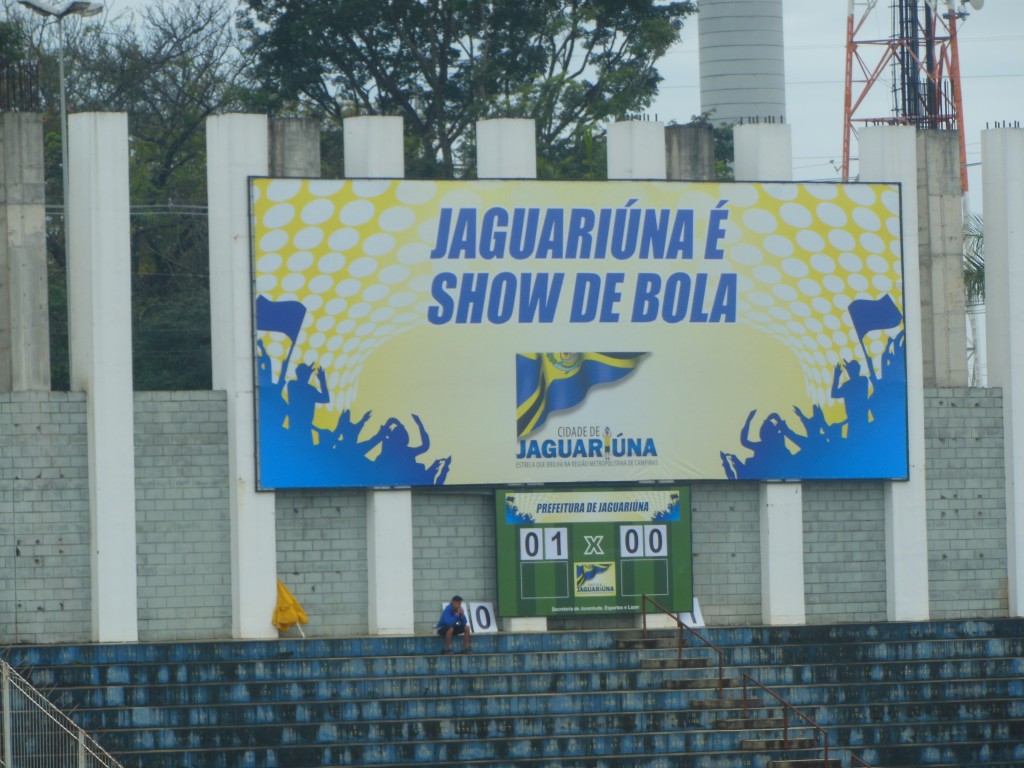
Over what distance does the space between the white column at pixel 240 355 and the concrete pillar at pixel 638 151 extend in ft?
16.9

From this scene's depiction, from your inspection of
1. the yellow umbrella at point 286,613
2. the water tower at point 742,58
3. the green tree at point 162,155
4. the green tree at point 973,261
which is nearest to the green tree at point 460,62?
the green tree at point 162,155

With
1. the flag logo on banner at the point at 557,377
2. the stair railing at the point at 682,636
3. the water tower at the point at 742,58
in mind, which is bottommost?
the stair railing at the point at 682,636

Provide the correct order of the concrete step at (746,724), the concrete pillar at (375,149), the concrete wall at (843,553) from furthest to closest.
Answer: the concrete wall at (843,553), the concrete pillar at (375,149), the concrete step at (746,724)

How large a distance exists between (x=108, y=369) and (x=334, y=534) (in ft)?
12.8

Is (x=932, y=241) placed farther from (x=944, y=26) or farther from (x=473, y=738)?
(x=944, y=26)

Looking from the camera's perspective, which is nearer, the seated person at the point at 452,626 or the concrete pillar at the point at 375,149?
the seated person at the point at 452,626

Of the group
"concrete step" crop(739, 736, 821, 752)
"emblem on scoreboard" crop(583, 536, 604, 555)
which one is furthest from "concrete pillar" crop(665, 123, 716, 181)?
"concrete step" crop(739, 736, 821, 752)

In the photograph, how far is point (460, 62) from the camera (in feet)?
155

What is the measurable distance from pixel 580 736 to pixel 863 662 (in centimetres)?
489

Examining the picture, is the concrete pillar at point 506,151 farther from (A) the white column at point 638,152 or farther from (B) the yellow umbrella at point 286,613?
(B) the yellow umbrella at point 286,613

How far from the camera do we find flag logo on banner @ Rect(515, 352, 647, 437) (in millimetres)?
28453

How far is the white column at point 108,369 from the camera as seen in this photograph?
2695cm

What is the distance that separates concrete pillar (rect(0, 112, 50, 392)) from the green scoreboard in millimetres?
6814

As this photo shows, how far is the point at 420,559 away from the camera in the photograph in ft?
92.8
